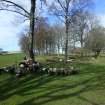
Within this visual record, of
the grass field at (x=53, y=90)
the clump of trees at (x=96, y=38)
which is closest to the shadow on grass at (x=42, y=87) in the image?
the grass field at (x=53, y=90)

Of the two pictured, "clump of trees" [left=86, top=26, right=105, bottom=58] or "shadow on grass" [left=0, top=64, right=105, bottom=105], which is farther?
"clump of trees" [left=86, top=26, right=105, bottom=58]

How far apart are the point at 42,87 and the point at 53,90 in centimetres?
97

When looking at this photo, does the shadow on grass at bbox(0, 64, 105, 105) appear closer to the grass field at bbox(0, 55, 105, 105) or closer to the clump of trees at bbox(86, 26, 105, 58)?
the grass field at bbox(0, 55, 105, 105)

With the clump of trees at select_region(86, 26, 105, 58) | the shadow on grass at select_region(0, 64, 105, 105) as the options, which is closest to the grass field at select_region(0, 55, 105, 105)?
the shadow on grass at select_region(0, 64, 105, 105)

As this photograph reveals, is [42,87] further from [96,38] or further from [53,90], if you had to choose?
[96,38]

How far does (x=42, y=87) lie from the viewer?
12.3 meters

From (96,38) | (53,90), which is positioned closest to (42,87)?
(53,90)

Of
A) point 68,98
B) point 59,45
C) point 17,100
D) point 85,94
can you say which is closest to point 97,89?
point 85,94

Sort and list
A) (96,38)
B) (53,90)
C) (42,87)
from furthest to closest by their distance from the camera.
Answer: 1. (96,38)
2. (42,87)
3. (53,90)

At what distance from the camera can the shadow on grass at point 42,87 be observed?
10398 millimetres

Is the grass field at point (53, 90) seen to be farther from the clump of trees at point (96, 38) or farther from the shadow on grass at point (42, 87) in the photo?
the clump of trees at point (96, 38)

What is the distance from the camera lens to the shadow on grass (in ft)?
34.1

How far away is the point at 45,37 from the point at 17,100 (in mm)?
55480

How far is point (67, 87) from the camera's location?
11805 mm
